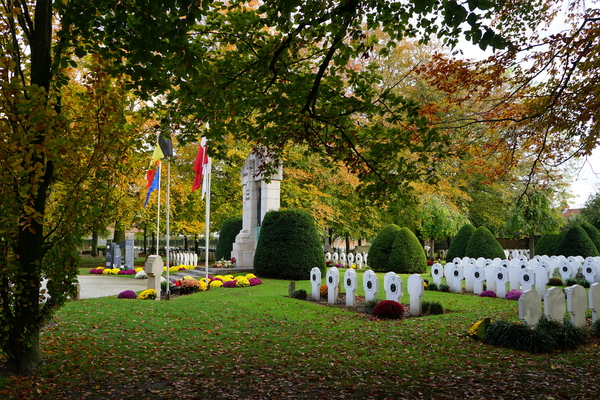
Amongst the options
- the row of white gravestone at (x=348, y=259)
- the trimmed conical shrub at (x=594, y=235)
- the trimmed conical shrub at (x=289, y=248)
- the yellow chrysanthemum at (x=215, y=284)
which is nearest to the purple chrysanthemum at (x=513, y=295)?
the trimmed conical shrub at (x=289, y=248)

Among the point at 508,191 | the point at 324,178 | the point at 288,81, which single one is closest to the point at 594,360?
the point at 288,81

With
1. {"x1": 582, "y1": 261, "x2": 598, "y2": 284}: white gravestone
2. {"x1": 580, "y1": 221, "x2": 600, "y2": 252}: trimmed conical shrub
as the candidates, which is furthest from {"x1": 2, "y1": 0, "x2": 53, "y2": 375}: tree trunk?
Answer: {"x1": 580, "y1": 221, "x2": 600, "y2": 252}: trimmed conical shrub

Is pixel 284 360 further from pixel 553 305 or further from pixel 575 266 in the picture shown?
pixel 575 266

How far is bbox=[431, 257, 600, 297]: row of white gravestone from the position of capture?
1275 centimetres

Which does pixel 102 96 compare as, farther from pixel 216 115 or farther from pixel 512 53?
pixel 512 53

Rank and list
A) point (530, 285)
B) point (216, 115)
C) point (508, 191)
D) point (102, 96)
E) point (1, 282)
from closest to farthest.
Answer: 1. point (1, 282)
2. point (102, 96)
3. point (216, 115)
4. point (530, 285)
5. point (508, 191)

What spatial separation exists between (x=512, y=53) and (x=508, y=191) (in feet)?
81.5

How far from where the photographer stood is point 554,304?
7.79 meters

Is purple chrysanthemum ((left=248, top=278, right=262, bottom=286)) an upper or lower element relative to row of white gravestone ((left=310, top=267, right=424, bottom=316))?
lower

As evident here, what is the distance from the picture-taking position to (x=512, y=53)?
7.70 metres

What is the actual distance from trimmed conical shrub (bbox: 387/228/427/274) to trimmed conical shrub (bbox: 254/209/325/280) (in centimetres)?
432

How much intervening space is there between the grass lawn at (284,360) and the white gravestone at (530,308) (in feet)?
2.65

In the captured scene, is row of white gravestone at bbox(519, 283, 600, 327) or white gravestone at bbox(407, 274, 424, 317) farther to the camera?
white gravestone at bbox(407, 274, 424, 317)

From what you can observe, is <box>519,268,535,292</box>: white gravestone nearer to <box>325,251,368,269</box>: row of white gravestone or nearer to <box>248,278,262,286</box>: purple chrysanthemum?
<box>248,278,262,286</box>: purple chrysanthemum
